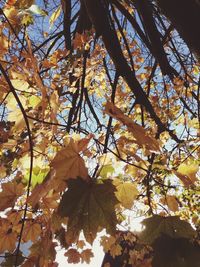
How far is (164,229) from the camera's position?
1104mm

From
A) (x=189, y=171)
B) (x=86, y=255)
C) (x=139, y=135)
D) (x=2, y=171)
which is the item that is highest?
(x=2, y=171)

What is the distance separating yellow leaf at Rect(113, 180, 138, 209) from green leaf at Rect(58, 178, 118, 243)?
14.3 inches

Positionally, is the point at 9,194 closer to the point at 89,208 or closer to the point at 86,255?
the point at 89,208

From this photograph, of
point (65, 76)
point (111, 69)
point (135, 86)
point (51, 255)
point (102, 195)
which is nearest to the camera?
point (102, 195)

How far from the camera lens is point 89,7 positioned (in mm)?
2826

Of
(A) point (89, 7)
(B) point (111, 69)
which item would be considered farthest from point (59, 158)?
(B) point (111, 69)

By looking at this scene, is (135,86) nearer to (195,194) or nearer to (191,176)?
(191,176)

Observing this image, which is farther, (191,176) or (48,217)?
(48,217)

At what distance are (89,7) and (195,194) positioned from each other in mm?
8041

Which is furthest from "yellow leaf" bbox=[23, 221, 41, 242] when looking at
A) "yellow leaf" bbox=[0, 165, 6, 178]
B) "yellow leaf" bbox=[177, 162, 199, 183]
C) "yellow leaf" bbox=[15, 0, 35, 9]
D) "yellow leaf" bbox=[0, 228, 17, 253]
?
"yellow leaf" bbox=[15, 0, 35, 9]

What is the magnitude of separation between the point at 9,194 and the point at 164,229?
2.95ft

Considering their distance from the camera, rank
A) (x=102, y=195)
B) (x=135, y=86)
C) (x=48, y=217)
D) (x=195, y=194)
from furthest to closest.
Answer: (x=195, y=194)
(x=135, y=86)
(x=48, y=217)
(x=102, y=195)

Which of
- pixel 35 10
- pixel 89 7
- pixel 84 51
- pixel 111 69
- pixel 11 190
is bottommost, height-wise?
pixel 11 190

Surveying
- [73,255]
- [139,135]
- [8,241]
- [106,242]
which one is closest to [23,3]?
[139,135]
